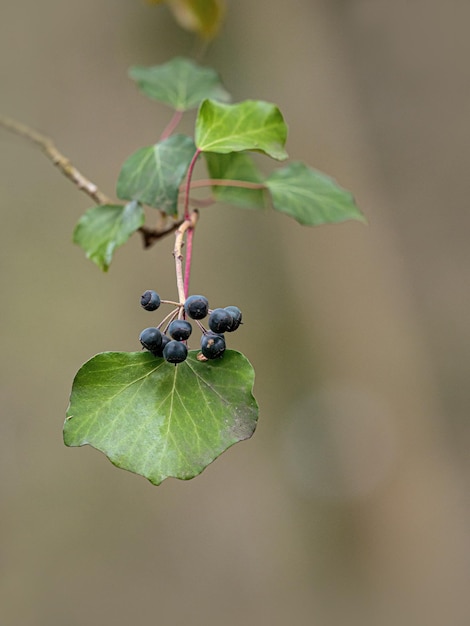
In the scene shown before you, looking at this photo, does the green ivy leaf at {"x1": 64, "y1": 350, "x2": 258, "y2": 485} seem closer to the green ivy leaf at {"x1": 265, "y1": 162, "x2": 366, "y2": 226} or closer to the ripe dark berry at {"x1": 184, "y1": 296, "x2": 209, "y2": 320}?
the ripe dark berry at {"x1": 184, "y1": 296, "x2": 209, "y2": 320}

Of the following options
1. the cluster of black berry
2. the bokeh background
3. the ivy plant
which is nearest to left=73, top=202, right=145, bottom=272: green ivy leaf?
the ivy plant

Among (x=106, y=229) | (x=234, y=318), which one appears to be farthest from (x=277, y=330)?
(x=234, y=318)

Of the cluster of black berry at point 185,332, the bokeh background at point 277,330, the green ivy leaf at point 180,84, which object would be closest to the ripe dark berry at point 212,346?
the cluster of black berry at point 185,332

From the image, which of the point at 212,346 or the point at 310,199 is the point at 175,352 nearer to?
the point at 212,346

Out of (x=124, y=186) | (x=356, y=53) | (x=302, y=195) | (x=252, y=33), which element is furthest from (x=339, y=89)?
(x=124, y=186)

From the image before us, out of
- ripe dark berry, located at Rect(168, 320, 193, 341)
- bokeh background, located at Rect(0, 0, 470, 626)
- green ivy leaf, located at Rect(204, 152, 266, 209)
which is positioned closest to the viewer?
ripe dark berry, located at Rect(168, 320, 193, 341)

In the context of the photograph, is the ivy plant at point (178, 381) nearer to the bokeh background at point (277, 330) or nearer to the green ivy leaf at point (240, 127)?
the green ivy leaf at point (240, 127)
